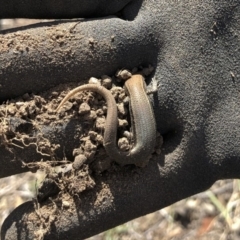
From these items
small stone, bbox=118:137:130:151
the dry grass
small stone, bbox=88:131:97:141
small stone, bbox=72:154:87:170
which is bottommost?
the dry grass

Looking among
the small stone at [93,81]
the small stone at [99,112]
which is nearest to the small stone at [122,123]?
the small stone at [99,112]

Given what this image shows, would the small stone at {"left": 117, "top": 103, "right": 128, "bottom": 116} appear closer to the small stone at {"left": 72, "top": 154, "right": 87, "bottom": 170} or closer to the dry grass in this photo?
the small stone at {"left": 72, "top": 154, "right": 87, "bottom": 170}

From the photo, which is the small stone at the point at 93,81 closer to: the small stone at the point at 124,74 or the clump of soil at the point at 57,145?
the clump of soil at the point at 57,145

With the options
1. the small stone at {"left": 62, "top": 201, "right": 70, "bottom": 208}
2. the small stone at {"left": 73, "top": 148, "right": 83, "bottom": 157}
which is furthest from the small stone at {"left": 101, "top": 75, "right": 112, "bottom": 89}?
the small stone at {"left": 62, "top": 201, "right": 70, "bottom": 208}

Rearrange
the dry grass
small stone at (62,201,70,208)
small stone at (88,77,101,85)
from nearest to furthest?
small stone at (62,201,70,208), small stone at (88,77,101,85), the dry grass

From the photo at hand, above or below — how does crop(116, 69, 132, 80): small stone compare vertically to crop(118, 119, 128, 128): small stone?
above
